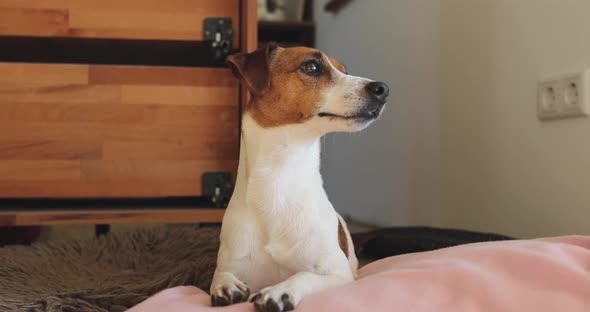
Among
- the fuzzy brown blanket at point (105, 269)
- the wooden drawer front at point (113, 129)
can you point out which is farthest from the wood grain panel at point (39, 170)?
the fuzzy brown blanket at point (105, 269)

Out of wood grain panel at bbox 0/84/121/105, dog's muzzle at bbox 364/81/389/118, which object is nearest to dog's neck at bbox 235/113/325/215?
dog's muzzle at bbox 364/81/389/118

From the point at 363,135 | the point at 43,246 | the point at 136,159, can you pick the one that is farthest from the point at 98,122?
the point at 363,135

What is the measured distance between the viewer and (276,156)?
1.19 metres

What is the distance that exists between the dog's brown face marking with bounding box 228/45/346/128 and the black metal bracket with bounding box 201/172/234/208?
68 cm

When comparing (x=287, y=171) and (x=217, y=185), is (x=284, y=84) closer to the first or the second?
(x=287, y=171)

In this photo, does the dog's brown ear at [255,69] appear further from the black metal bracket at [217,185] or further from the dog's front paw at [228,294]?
the black metal bracket at [217,185]

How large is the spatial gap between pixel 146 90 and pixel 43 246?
1.89 feet

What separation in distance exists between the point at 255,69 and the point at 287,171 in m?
0.23

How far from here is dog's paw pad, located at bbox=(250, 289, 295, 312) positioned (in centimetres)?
91

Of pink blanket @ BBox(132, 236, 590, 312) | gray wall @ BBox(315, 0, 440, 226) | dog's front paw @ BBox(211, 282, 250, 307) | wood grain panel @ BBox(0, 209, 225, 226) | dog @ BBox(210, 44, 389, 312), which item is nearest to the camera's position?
pink blanket @ BBox(132, 236, 590, 312)

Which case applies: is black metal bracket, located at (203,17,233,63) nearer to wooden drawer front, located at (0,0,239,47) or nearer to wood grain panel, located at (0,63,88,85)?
wooden drawer front, located at (0,0,239,47)

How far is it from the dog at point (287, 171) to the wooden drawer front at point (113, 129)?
2.16 ft

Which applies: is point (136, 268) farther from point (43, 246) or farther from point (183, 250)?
point (43, 246)

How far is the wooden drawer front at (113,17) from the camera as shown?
5.90 feet
